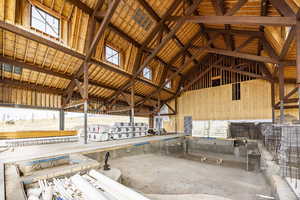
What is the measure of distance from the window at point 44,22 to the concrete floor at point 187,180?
290 inches

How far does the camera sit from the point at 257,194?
15.9ft

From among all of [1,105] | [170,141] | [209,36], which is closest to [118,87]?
[170,141]

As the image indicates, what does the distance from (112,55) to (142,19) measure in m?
3.20

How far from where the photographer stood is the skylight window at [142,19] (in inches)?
349

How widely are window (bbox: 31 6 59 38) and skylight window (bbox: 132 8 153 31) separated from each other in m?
4.40

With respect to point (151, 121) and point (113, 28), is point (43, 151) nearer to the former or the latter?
point (113, 28)

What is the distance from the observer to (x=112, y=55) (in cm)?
1045

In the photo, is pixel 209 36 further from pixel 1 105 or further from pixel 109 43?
pixel 1 105

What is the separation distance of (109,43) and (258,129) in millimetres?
13354

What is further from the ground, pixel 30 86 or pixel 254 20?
pixel 254 20

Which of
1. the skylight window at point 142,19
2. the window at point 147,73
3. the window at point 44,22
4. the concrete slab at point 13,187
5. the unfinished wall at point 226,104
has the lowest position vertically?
the concrete slab at point 13,187

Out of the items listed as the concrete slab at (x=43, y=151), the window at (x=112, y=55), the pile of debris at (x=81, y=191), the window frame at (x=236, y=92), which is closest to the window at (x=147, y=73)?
the window at (x=112, y=55)

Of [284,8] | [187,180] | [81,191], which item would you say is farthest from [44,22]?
[284,8]

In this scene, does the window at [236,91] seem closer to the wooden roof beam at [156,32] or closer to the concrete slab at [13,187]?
the wooden roof beam at [156,32]
